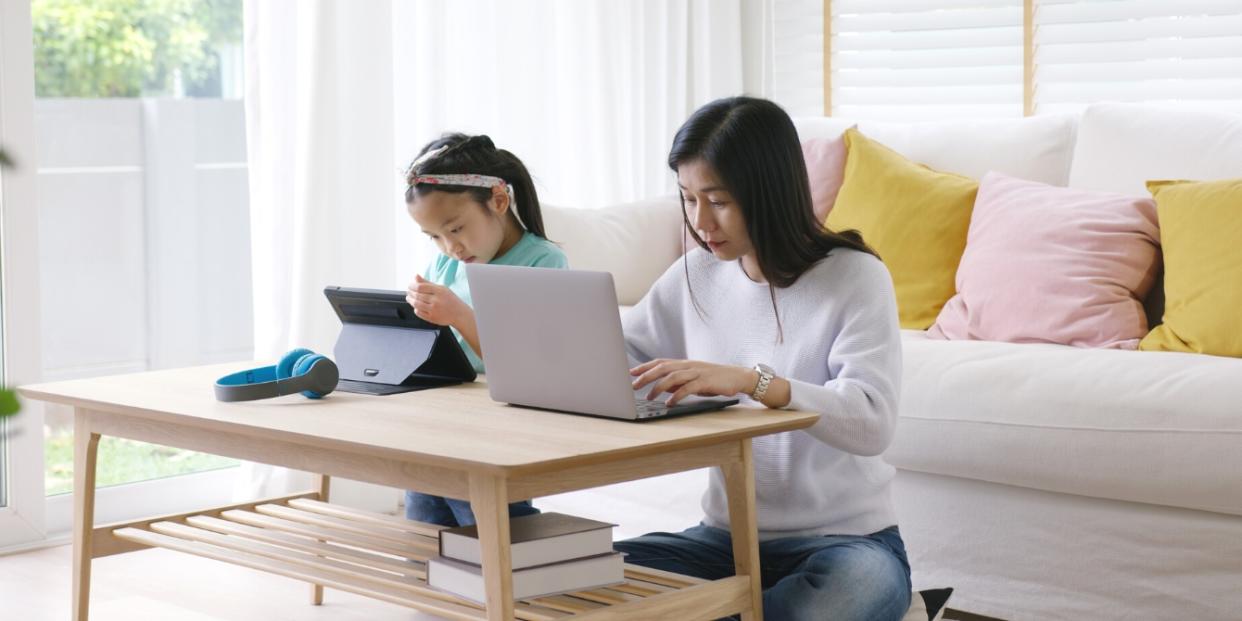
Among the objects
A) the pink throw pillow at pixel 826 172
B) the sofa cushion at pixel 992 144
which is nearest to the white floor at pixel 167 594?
the pink throw pillow at pixel 826 172

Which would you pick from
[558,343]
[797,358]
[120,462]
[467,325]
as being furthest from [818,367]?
[120,462]

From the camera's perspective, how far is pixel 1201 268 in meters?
2.51

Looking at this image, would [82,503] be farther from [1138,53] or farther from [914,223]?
[1138,53]

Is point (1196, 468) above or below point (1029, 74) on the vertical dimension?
below

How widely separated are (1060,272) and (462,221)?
1.22 metres

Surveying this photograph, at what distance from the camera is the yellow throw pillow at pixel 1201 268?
243cm

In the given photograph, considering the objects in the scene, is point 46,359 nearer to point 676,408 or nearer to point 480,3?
point 480,3

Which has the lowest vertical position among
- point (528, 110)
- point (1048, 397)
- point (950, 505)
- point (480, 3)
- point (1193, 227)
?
point (950, 505)

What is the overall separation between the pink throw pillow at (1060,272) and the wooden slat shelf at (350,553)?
4.24 feet

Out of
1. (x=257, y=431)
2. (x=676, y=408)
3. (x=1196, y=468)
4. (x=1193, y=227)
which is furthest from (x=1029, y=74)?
(x=257, y=431)

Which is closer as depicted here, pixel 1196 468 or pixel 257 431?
pixel 257 431

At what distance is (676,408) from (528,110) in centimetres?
224

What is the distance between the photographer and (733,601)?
5.13 ft

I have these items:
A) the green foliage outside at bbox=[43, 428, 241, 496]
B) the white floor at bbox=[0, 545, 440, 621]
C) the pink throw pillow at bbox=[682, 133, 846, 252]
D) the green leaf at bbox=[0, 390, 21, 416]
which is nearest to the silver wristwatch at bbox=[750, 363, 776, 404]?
the white floor at bbox=[0, 545, 440, 621]
